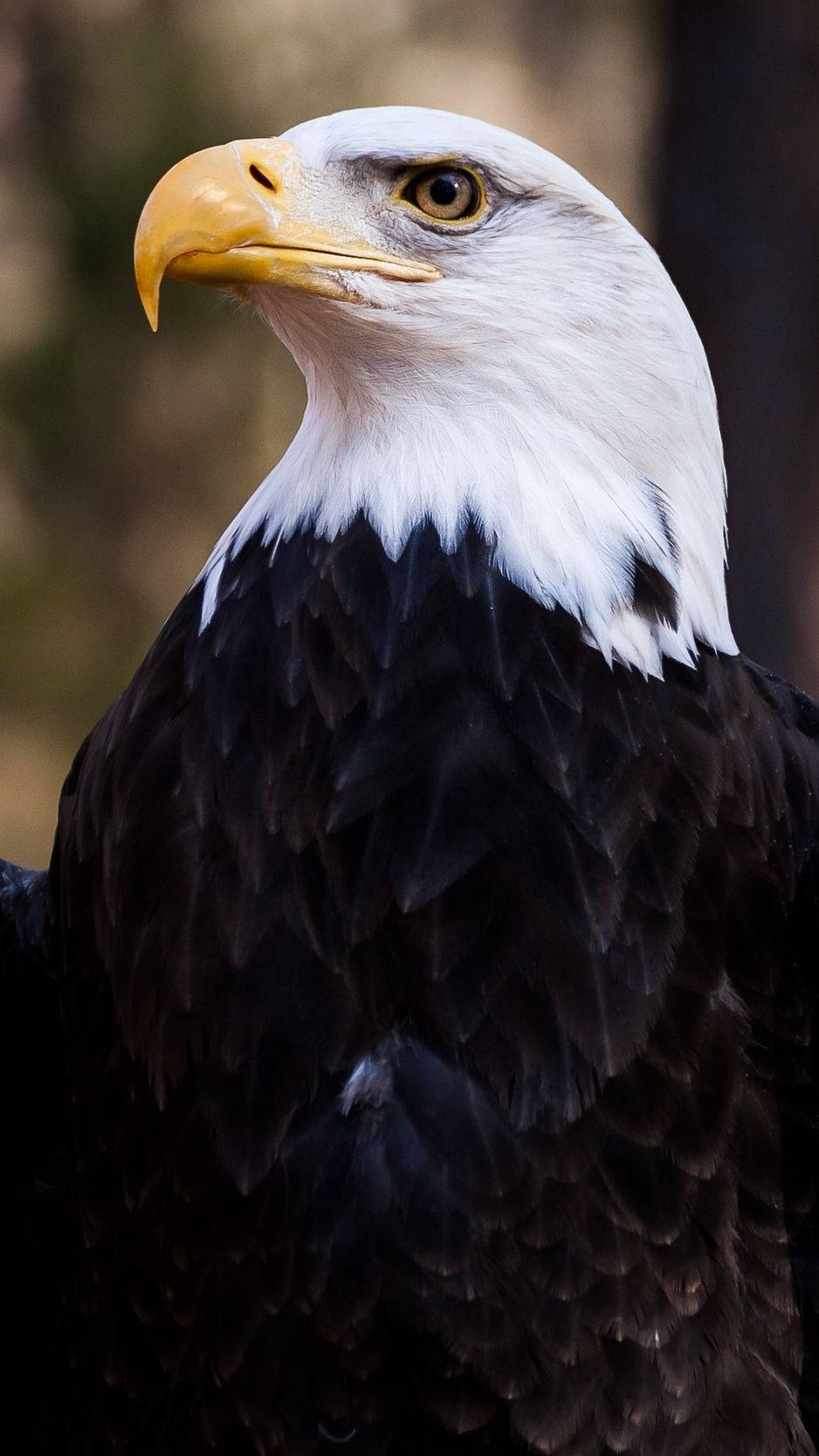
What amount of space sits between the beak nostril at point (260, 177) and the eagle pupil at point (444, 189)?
0.64 feet

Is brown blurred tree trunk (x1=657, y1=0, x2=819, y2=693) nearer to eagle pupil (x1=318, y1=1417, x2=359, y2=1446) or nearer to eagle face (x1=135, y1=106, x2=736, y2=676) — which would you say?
eagle face (x1=135, y1=106, x2=736, y2=676)

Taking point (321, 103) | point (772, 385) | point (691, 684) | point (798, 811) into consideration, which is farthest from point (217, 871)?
point (321, 103)

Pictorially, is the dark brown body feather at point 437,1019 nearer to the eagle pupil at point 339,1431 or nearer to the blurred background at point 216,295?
the eagle pupil at point 339,1431

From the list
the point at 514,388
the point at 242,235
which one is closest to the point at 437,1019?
the point at 514,388

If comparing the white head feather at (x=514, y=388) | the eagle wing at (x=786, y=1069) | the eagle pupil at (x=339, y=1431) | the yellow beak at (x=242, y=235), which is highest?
the yellow beak at (x=242, y=235)

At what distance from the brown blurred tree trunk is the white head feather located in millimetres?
3070

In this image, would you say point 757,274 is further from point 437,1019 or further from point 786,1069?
point 437,1019

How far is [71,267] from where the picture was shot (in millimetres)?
5902

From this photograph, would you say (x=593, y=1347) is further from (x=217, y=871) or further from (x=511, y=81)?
(x=511, y=81)

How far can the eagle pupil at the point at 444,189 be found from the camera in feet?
6.40

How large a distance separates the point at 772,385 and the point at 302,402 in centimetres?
208

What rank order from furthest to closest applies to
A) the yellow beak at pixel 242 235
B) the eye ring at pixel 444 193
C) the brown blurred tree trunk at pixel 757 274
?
the brown blurred tree trunk at pixel 757 274, the eye ring at pixel 444 193, the yellow beak at pixel 242 235

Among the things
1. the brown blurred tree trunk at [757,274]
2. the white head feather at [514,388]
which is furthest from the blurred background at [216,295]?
the white head feather at [514,388]

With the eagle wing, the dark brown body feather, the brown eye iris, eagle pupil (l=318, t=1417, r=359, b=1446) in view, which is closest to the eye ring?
the brown eye iris
